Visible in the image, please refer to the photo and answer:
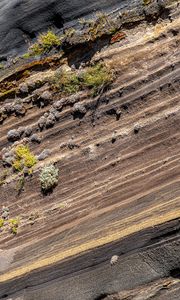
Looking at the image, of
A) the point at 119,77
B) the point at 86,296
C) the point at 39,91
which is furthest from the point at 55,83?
the point at 86,296

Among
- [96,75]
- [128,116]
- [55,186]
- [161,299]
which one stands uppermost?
[96,75]

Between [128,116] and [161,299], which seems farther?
[128,116]

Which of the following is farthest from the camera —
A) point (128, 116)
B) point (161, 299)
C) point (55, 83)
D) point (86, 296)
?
point (55, 83)

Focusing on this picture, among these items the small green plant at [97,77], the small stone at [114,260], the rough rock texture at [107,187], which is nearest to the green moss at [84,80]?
the small green plant at [97,77]

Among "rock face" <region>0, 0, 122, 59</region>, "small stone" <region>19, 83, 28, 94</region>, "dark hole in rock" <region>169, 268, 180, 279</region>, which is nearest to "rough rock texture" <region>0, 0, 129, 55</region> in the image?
"rock face" <region>0, 0, 122, 59</region>

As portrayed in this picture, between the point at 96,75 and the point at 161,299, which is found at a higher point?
the point at 96,75

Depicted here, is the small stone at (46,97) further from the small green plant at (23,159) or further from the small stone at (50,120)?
the small green plant at (23,159)

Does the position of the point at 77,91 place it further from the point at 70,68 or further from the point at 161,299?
the point at 161,299
